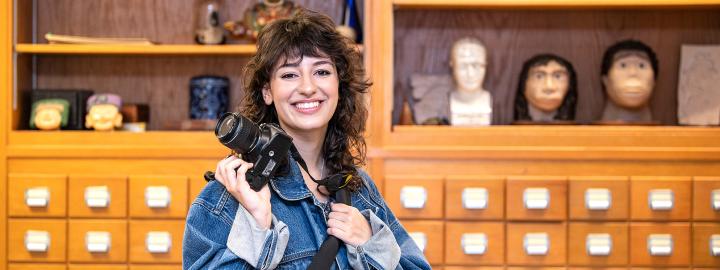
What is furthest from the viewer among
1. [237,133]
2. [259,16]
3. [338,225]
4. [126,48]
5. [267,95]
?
[259,16]

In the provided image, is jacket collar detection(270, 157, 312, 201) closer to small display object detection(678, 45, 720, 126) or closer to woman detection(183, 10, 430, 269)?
woman detection(183, 10, 430, 269)

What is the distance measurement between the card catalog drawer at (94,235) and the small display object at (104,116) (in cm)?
32

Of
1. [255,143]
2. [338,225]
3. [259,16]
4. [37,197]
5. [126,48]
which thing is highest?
[259,16]

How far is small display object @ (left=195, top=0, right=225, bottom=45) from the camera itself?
302 centimetres

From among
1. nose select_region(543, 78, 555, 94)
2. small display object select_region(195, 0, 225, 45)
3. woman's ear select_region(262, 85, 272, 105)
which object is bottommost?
woman's ear select_region(262, 85, 272, 105)

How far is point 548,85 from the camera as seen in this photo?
9.73ft

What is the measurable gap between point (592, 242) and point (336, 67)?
1576mm

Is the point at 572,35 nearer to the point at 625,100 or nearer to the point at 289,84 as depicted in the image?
the point at 625,100

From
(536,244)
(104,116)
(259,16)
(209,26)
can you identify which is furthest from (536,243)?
(104,116)

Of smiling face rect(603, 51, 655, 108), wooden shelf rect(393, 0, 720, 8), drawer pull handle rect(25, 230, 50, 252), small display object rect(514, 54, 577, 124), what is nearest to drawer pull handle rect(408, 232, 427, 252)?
small display object rect(514, 54, 577, 124)

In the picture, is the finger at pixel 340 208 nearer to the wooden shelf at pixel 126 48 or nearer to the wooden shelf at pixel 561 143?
the wooden shelf at pixel 561 143

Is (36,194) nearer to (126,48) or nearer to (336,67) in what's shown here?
(126,48)

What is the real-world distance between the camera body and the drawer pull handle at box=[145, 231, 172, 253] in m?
1.61

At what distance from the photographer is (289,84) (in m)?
1.40
